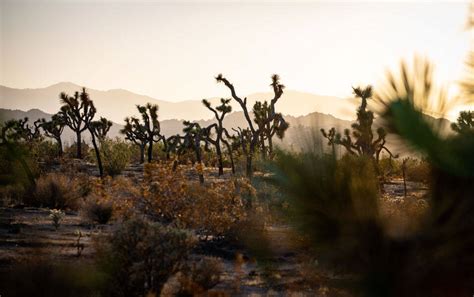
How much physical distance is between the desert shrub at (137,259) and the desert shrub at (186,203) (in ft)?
15.2

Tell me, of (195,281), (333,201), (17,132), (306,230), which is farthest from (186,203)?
(17,132)

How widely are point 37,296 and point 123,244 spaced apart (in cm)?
112

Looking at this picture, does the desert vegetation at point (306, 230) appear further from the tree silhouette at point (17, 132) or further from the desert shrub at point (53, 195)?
the desert shrub at point (53, 195)

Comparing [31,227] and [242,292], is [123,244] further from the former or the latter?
[31,227]

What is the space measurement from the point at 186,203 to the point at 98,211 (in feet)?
A: 9.02

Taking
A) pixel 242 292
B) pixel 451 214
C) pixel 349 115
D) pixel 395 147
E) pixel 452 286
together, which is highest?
pixel 349 115

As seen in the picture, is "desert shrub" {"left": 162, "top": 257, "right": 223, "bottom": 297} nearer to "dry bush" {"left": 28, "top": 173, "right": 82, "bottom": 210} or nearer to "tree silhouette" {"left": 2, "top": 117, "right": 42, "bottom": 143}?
"tree silhouette" {"left": 2, "top": 117, "right": 42, "bottom": 143}

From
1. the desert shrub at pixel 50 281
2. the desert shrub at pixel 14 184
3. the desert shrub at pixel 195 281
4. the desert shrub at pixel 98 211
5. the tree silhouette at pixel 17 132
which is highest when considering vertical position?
the tree silhouette at pixel 17 132

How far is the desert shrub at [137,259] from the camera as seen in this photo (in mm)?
6691

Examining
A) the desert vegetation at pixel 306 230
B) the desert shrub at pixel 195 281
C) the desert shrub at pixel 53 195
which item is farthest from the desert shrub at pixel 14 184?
the desert shrub at pixel 195 281

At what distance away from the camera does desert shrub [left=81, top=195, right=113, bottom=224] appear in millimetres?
13484

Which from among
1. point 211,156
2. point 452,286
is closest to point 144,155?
point 211,156

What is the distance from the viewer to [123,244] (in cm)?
678

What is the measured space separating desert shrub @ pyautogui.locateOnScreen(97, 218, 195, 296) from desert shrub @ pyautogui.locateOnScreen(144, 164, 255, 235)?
463 centimetres
